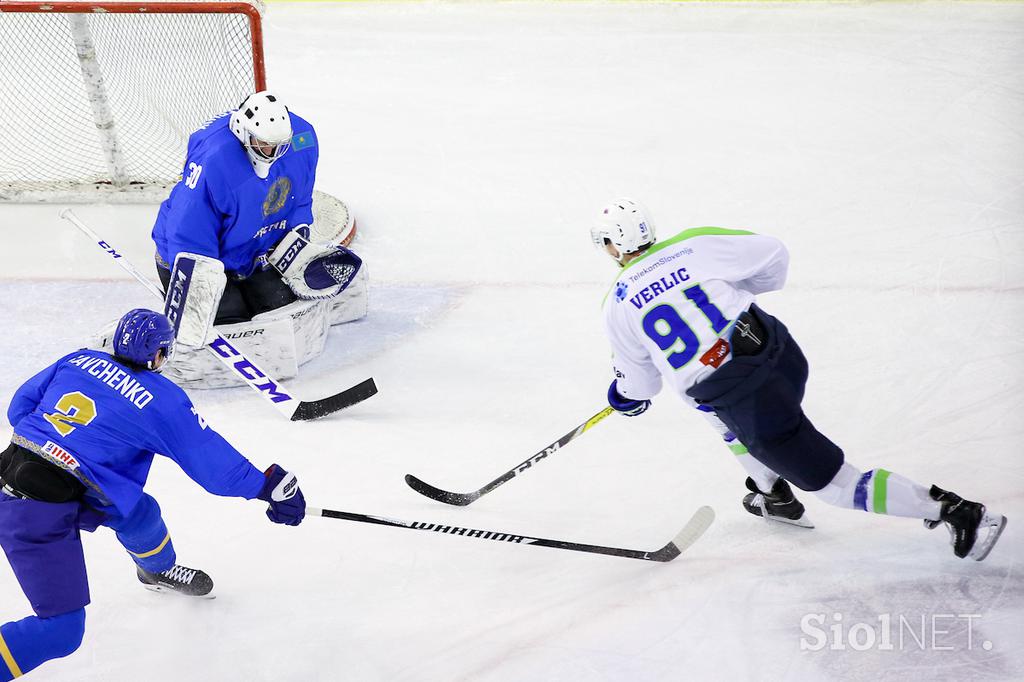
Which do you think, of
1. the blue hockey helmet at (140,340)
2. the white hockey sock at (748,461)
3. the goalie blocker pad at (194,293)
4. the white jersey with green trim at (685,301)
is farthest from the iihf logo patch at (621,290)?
the goalie blocker pad at (194,293)

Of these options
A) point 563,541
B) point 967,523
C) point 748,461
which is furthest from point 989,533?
point 563,541

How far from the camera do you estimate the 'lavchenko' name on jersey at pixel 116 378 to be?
2.22 meters

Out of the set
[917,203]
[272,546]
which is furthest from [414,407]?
[917,203]

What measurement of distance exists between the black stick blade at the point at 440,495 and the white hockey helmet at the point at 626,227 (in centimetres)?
87

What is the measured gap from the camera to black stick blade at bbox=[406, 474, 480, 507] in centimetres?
297

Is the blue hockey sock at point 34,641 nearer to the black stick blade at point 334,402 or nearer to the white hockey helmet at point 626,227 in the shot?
Answer: the black stick blade at point 334,402

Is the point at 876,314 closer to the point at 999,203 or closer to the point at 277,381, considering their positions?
the point at 999,203

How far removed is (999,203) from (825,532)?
7.80 feet

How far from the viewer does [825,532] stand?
2.84 metres

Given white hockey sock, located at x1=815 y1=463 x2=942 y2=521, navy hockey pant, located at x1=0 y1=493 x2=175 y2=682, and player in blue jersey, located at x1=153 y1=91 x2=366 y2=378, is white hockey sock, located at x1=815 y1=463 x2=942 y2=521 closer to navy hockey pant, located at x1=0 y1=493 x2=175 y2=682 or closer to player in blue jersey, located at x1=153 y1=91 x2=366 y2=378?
navy hockey pant, located at x1=0 y1=493 x2=175 y2=682

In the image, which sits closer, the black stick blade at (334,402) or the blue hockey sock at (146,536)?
the blue hockey sock at (146,536)

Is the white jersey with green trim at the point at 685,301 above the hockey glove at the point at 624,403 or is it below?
above

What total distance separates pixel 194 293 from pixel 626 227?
147 centimetres

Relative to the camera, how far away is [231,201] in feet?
11.0
